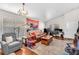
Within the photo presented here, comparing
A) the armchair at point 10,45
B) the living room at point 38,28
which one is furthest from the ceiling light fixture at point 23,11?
the armchair at point 10,45

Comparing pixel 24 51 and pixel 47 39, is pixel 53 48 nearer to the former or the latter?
pixel 47 39

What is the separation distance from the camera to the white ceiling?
80.3 inches

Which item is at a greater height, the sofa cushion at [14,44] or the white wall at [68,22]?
the white wall at [68,22]

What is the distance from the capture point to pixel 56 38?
2.16 meters

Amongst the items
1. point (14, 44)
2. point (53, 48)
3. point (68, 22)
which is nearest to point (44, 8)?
point (68, 22)

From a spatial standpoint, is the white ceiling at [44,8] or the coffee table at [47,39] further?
the coffee table at [47,39]

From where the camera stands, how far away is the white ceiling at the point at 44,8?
6.69ft

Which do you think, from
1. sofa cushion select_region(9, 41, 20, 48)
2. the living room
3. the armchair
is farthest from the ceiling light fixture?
sofa cushion select_region(9, 41, 20, 48)

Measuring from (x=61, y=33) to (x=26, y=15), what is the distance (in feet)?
2.70

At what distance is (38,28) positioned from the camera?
214 centimetres

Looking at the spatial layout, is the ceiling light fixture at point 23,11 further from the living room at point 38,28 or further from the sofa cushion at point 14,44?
the sofa cushion at point 14,44

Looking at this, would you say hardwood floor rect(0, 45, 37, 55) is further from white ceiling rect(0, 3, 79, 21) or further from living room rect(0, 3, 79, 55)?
white ceiling rect(0, 3, 79, 21)

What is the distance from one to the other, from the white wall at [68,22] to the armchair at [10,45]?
740mm

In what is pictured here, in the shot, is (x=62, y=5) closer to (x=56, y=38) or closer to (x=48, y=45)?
(x=56, y=38)
